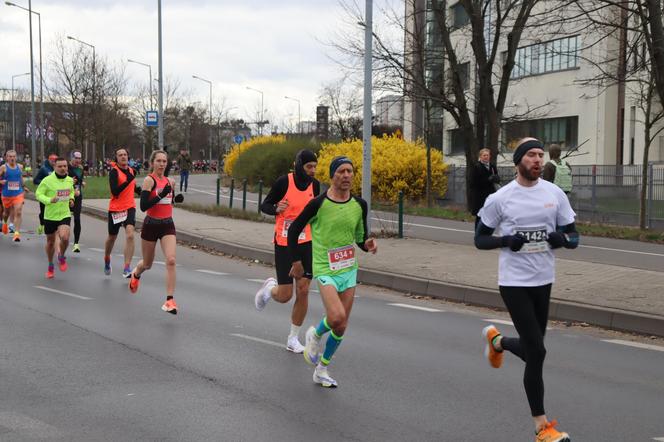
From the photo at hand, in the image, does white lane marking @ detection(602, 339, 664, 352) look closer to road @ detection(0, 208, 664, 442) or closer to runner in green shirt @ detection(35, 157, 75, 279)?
road @ detection(0, 208, 664, 442)

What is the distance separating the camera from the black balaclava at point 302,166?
8024 mm

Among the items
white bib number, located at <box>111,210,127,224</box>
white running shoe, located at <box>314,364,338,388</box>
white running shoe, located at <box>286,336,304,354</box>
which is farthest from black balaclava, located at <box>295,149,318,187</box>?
white bib number, located at <box>111,210,127,224</box>

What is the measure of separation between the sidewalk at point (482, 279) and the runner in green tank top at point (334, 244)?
155 inches

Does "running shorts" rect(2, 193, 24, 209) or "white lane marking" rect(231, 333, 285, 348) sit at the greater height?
"running shorts" rect(2, 193, 24, 209)

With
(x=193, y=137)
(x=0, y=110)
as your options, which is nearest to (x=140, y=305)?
(x=193, y=137)

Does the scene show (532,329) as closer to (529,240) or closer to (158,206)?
(529,240)

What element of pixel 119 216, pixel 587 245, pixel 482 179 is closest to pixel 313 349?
pixel 119 216

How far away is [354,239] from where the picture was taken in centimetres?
701

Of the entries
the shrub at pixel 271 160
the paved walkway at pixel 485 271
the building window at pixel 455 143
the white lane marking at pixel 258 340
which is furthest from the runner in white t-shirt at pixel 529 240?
the building window at pixel 455 143

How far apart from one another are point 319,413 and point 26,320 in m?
4.71

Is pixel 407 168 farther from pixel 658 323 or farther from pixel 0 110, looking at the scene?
pixel 0 110

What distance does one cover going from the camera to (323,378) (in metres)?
6.82

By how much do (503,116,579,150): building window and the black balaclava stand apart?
113 feet

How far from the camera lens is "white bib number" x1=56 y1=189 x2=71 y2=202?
13.8 metres
